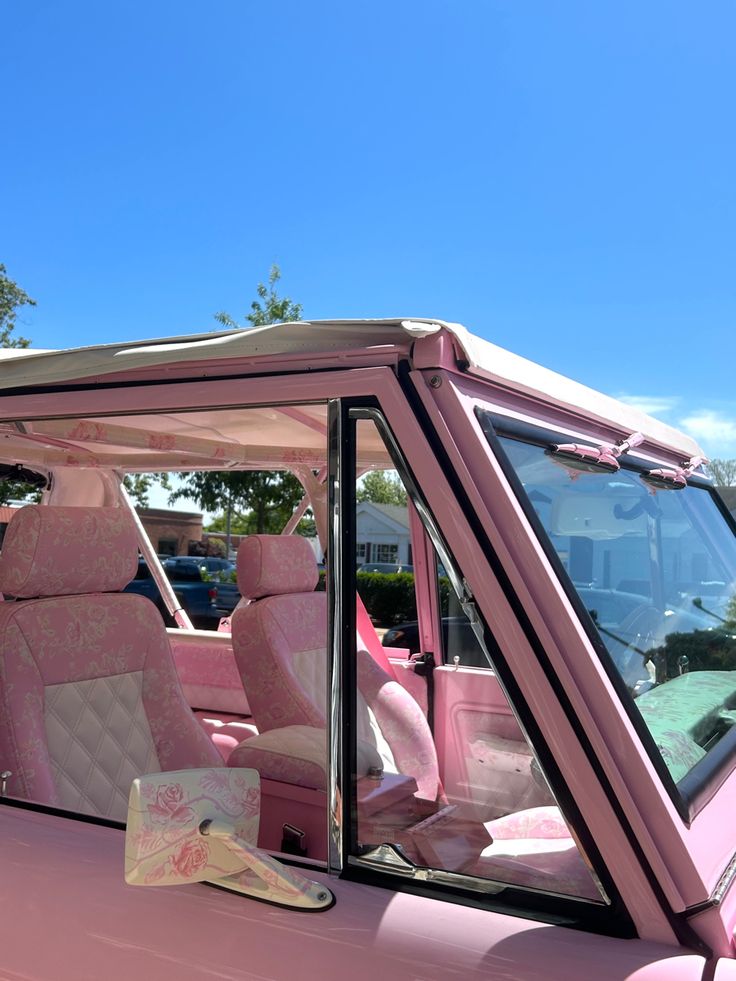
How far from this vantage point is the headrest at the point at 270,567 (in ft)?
12.1

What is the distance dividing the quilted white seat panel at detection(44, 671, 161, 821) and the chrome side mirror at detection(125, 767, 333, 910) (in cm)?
119

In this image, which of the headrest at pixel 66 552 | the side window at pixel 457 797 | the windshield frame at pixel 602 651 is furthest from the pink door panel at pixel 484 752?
the headrest at pixel 66 552

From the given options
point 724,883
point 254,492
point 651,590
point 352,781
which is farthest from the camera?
point 254,492

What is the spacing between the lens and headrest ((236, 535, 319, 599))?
12.1ft

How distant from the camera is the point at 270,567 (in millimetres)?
3719

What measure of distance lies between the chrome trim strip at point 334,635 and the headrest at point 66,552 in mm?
1223

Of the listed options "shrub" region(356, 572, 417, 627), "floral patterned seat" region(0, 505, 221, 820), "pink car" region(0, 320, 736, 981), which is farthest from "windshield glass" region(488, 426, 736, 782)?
"floral patterned seat" region(0, 505, 221, 820)

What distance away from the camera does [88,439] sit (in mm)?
3756

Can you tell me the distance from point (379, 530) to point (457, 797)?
55 cm

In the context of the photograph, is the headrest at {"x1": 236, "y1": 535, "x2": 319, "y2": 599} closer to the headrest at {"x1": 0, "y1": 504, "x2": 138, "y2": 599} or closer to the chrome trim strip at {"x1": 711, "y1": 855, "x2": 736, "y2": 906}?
the headrest at {"x1": 0, "y1": 504, "x2": 138, "y2": 599}

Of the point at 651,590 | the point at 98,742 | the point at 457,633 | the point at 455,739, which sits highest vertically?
the point at 651,590

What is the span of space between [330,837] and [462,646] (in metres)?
0.60

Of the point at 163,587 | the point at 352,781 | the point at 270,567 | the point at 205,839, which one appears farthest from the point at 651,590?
the point at 163,587

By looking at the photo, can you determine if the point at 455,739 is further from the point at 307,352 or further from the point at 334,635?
the point at 307,352
